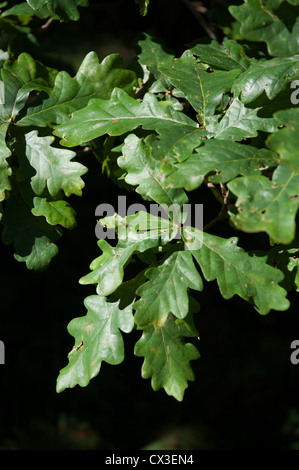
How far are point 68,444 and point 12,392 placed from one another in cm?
65

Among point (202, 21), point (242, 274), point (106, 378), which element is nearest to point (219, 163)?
point (242, 274)

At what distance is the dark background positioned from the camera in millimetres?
3973

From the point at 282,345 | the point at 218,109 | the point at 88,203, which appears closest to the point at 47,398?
the point at 88,203

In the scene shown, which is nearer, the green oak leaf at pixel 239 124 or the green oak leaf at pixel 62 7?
the green oak leaf at pixel 239 124

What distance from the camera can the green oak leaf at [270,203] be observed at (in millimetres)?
1125

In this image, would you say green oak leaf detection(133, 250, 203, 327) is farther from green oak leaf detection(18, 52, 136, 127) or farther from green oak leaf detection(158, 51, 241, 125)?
green oak leaf detection(18, 52, 136, 127)

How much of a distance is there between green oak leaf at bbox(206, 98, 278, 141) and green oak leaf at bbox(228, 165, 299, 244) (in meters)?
0.24

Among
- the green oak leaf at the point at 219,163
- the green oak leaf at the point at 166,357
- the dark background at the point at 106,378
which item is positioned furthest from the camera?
the dark background at the point at 106,378

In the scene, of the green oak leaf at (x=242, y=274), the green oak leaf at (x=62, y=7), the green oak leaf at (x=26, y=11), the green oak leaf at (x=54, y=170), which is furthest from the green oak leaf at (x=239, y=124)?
the green oak leaf at (x=26, y=11)

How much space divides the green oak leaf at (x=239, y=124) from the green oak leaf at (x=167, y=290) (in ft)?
1.12

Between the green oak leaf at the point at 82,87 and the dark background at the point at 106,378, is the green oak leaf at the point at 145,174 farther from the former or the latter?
the dark background at the point at 106,378

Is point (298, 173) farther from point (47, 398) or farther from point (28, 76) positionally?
point (47, 398)

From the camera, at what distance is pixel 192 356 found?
5.01 ft

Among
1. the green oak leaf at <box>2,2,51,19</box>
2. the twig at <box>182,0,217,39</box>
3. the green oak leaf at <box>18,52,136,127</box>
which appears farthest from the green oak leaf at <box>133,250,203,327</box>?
the twig at <box>182,0,217,39</box>
